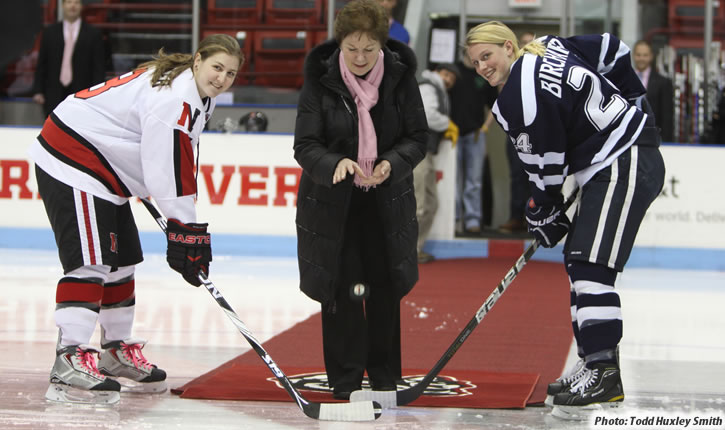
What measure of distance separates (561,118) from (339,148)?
643 mm

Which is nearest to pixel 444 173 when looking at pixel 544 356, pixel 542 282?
pixel 542 282

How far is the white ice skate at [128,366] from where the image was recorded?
10.8 feet

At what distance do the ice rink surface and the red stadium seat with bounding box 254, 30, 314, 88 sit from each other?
2056 millimetres

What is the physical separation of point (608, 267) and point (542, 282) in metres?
3.23

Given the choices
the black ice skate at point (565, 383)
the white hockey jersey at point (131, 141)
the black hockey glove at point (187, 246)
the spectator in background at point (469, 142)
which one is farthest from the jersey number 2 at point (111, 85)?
the spectator in background at point (469, 142)

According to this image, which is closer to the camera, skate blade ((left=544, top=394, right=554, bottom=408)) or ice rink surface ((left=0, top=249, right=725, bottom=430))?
ice rink surface ((left=0, top=249, right=725, bottom=430))

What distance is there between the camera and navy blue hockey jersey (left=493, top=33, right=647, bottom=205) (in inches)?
114

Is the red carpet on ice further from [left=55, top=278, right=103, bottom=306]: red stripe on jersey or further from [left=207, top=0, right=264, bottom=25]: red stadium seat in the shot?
[left=207, top=0, right=264, bottom=25]: red stadium seat

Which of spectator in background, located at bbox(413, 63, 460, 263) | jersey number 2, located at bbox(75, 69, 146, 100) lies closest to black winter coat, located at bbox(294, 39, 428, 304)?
jersey number 2, located at bbox(75, 69, 146, 100)

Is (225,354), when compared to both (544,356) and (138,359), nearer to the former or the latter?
(138,359)

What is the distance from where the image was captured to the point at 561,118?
2.93 m

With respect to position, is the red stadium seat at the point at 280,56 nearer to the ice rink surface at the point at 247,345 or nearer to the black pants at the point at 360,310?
the ice rink surface at the point at 247,345

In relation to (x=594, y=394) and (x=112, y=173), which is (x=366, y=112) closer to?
(x=112, y=173)

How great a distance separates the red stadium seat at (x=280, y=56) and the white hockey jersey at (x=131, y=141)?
5450 mm
